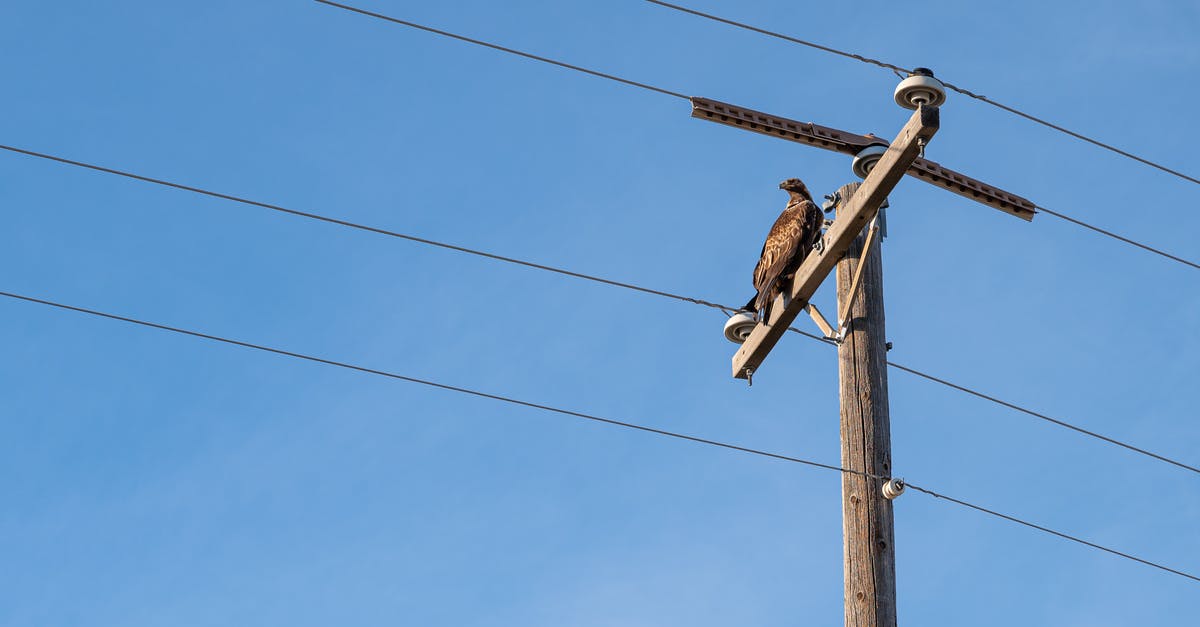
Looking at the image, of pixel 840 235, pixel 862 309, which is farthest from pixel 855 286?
pixel 840 235

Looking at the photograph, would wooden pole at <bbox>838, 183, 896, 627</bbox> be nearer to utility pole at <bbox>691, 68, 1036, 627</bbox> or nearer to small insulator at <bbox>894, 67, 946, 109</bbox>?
utility pole at <bbox>691, 68, 1036, 627</bbox>

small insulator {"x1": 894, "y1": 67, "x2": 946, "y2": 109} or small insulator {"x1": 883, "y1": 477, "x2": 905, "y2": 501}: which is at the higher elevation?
small insulator {"x1": 894, "y1": 67, "x2": 946, "y2": 109}

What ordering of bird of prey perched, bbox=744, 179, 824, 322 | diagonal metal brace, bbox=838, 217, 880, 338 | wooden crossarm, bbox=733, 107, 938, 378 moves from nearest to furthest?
wooden crossarm, bbox=733, 107, 938, 378 → diagonal metal brace, bbox=838, 217, 880, 338 → bird of prey perched, bbox=744, 179, 824, 322

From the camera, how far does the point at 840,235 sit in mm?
7848

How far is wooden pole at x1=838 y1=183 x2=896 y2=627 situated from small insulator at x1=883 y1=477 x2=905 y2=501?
0.03m

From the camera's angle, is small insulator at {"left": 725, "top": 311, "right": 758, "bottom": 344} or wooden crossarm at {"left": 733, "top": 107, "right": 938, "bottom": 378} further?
small insulator at {"left": 725, "top": 311, "right": 758, "bottom": 344}

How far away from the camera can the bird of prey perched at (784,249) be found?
27.5 ft

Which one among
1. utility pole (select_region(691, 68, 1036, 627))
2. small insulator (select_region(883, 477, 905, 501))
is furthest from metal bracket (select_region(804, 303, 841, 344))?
small insulator (select_region(883, 477, 905, 501))

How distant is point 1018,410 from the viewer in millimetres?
8938

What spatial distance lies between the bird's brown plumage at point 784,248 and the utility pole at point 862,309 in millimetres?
69

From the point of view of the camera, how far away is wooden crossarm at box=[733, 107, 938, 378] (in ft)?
23.7

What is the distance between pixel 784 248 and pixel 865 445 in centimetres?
132

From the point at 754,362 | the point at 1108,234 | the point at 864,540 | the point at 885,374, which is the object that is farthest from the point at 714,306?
the point at 1108,234

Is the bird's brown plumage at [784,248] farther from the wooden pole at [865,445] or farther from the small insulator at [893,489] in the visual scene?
the small insulator at [893,489]
